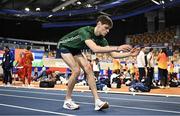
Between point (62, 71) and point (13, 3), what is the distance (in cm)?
1145

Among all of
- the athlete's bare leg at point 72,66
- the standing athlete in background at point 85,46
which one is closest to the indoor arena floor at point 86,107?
the standing athlete in background at point 85,46

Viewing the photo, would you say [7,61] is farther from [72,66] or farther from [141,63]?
[72,66]

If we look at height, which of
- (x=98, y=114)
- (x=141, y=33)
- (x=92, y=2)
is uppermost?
(x=92, y=2)

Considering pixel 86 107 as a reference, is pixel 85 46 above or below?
above

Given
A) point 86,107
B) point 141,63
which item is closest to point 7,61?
point 141,63

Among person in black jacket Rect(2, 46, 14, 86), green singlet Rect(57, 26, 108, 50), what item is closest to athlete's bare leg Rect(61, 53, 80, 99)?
green singlet Rect(57, 26, 108, 50)

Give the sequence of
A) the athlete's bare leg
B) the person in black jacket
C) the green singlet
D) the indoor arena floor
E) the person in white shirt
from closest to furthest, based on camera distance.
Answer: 1. the indoor arena floor
2. the green singlet
3. the athlete's bare leg
4. the person in white shirt
5. the person in black jacket

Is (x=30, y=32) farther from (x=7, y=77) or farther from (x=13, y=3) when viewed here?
(x=7, y=77)

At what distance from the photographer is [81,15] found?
3450 cm

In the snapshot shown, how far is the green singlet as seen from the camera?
492cm

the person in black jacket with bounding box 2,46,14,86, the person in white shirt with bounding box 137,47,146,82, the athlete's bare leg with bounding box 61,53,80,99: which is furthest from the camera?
the person in black jacket with bounding box 2,46,14,86

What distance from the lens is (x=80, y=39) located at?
5.12 metres

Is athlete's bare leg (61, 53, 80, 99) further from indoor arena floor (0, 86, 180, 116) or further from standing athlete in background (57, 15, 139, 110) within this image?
indoor arena floor (0, 86, 180, 116)

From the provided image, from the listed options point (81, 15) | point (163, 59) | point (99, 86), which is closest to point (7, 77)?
point (99, 86)
